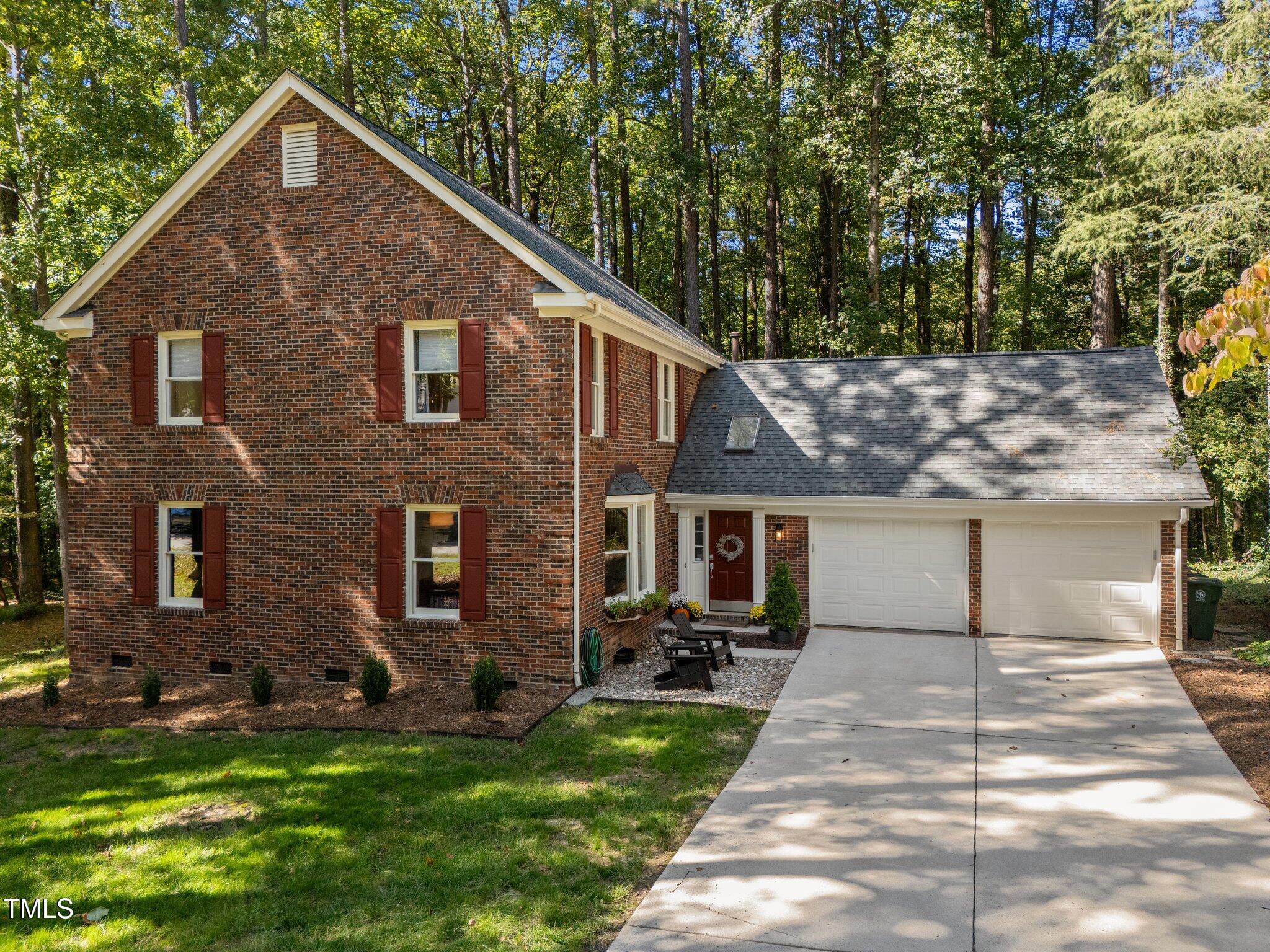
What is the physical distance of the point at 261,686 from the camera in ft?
34.7

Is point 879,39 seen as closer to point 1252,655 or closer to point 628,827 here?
point 1252,655

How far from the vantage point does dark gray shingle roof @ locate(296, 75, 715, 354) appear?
438 inches

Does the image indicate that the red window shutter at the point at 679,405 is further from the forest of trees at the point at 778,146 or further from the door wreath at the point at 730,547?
the forest of trees at the point at 778,146

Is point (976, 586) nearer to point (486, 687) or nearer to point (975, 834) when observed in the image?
point (975, 834)

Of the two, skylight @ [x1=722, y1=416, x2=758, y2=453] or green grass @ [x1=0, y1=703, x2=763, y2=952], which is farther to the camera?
skylight @ [x1=722, y1=416, x2=758, y2=453]

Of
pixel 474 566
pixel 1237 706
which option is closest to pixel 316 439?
pixel 474 566

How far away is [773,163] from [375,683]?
19368mm

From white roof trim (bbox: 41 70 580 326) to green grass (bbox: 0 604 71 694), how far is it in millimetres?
5800

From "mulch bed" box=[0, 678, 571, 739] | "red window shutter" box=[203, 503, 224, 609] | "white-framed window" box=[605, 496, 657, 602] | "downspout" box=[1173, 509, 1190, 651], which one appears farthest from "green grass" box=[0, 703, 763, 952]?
"downspout" box=[1173, 509, 1190, 651]

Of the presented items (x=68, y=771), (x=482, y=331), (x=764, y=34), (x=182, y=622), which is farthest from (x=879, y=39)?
(x=68, y=771)

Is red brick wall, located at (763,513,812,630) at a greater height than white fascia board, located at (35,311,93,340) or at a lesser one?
lesser

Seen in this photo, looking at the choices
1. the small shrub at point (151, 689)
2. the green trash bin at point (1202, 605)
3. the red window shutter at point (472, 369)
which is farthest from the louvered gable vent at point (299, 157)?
the green trash bin at point (1202, 605)

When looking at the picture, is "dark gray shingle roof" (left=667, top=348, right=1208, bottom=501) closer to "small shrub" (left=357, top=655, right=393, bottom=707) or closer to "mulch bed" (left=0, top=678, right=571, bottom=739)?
"mulch bed" (left=0, top=678, right=571, bottom=739)

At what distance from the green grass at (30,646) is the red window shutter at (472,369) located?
828 centimetres
